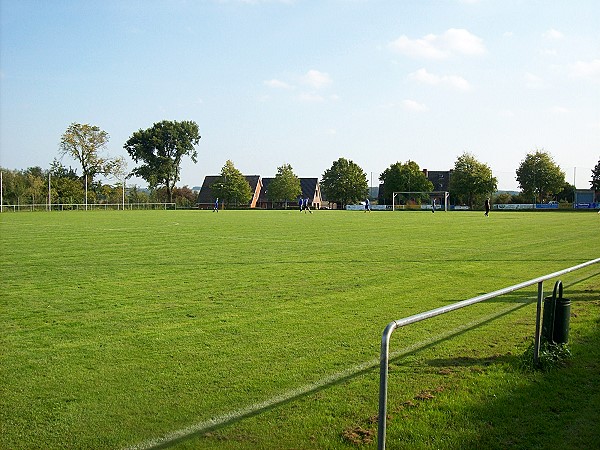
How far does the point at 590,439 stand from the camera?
4.62m

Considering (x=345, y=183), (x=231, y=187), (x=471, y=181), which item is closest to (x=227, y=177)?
(x=231, y=187)

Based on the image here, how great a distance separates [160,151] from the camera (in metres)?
110

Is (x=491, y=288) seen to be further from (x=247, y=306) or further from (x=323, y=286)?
(x=247, y=306)

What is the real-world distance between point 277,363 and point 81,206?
81.2m

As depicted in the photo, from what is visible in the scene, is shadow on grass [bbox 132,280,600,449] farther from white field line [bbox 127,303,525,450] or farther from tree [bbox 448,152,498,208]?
tree [bbox 448,152,498,208]

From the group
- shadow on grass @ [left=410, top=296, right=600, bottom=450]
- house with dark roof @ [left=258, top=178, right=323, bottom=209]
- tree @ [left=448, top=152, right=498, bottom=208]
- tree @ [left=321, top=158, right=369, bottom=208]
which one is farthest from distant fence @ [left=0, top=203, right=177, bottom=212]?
shadow on grass @ [left=410, top=296, right=600, bottom=450]

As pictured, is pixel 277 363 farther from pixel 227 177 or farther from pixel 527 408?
pixel 227 177

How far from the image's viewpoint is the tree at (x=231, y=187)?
365 feet

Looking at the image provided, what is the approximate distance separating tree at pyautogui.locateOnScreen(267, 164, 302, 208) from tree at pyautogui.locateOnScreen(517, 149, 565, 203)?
44.4 meters

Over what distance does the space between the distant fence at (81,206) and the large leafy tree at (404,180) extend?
42732mm

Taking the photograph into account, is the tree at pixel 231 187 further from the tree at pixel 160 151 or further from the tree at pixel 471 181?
the tree at pixel 471 181

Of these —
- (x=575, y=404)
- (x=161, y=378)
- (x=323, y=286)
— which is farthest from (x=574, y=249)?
(x=161, y=378)

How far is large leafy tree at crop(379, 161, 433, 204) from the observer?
109556 mm

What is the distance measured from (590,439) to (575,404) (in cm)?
78
